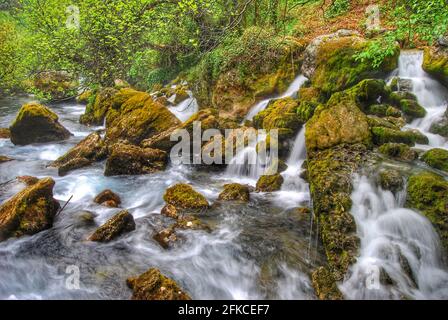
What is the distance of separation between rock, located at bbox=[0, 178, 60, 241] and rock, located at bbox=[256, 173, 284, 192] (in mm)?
4644

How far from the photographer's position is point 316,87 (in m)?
11.1

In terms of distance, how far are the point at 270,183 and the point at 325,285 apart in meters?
3.59

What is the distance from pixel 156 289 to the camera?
168 inches

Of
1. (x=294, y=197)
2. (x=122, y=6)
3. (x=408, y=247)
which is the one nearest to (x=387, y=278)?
(x=408, y=247)

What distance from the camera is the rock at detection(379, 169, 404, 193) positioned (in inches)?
225

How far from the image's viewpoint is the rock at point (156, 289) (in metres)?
4.17

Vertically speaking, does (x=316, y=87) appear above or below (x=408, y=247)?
above

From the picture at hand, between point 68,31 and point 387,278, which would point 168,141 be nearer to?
point 68,31

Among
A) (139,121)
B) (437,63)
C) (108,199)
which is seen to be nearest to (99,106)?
(139,121)

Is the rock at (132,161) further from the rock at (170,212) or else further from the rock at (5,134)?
the rock at (5,134)

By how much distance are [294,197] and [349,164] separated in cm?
176

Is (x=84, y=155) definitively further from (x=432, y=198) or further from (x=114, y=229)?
(x=432, y=198)

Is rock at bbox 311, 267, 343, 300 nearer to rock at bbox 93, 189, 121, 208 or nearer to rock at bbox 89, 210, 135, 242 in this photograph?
rock at bbox 89, 210, 135, 242

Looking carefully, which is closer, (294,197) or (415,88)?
(294,197)
